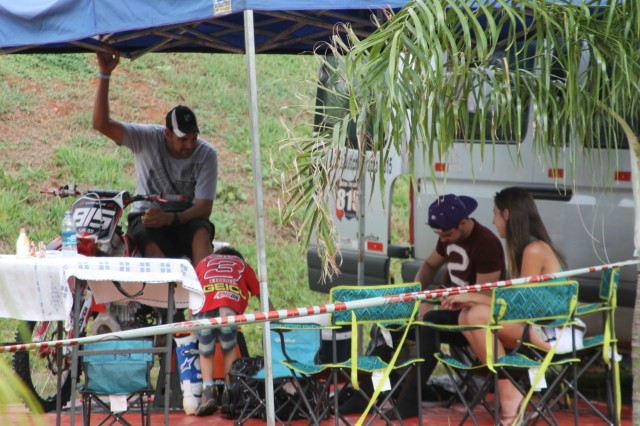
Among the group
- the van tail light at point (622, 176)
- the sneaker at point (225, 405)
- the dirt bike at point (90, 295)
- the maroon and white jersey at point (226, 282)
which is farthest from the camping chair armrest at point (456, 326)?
the dirt bike at point (90, 295)

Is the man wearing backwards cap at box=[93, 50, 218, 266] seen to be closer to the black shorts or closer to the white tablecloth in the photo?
the black shorts

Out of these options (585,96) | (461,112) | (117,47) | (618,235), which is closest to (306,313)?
(461,112)

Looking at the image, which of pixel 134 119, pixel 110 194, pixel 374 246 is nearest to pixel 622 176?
pixel 374 246

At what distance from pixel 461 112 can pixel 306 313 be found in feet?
3.71

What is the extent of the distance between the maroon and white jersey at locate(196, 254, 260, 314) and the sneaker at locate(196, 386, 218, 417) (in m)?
0.47

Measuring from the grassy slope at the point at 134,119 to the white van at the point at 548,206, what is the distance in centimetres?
215

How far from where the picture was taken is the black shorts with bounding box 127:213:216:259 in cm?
620

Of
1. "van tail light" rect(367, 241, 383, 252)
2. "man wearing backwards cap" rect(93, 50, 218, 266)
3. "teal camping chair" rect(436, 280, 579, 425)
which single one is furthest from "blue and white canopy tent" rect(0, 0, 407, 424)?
"van tail light" rect(367, 241, 383, 252)

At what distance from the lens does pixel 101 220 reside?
570 centimetres

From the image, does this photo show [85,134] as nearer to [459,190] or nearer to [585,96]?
[459,190]

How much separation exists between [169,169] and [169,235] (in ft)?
1.92

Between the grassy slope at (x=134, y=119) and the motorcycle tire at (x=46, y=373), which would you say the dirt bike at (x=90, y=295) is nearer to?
the motorcycle tire at (x=46, y=373)

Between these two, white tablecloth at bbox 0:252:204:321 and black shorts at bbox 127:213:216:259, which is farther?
black shorts at bbox 127:213:216:259

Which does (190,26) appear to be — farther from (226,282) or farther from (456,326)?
(456,326)
